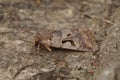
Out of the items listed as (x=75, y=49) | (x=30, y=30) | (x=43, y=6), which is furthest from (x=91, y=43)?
(x=43, y=6)

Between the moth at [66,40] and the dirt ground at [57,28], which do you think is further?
the moth at [66,40]

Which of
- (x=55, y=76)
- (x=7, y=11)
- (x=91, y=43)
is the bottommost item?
(x=55, y=76)

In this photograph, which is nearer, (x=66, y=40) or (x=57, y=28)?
(x=66, y=40)

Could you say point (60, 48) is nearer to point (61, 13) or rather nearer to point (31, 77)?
point (31, 77)

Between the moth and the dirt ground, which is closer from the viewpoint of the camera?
the dirt ground
